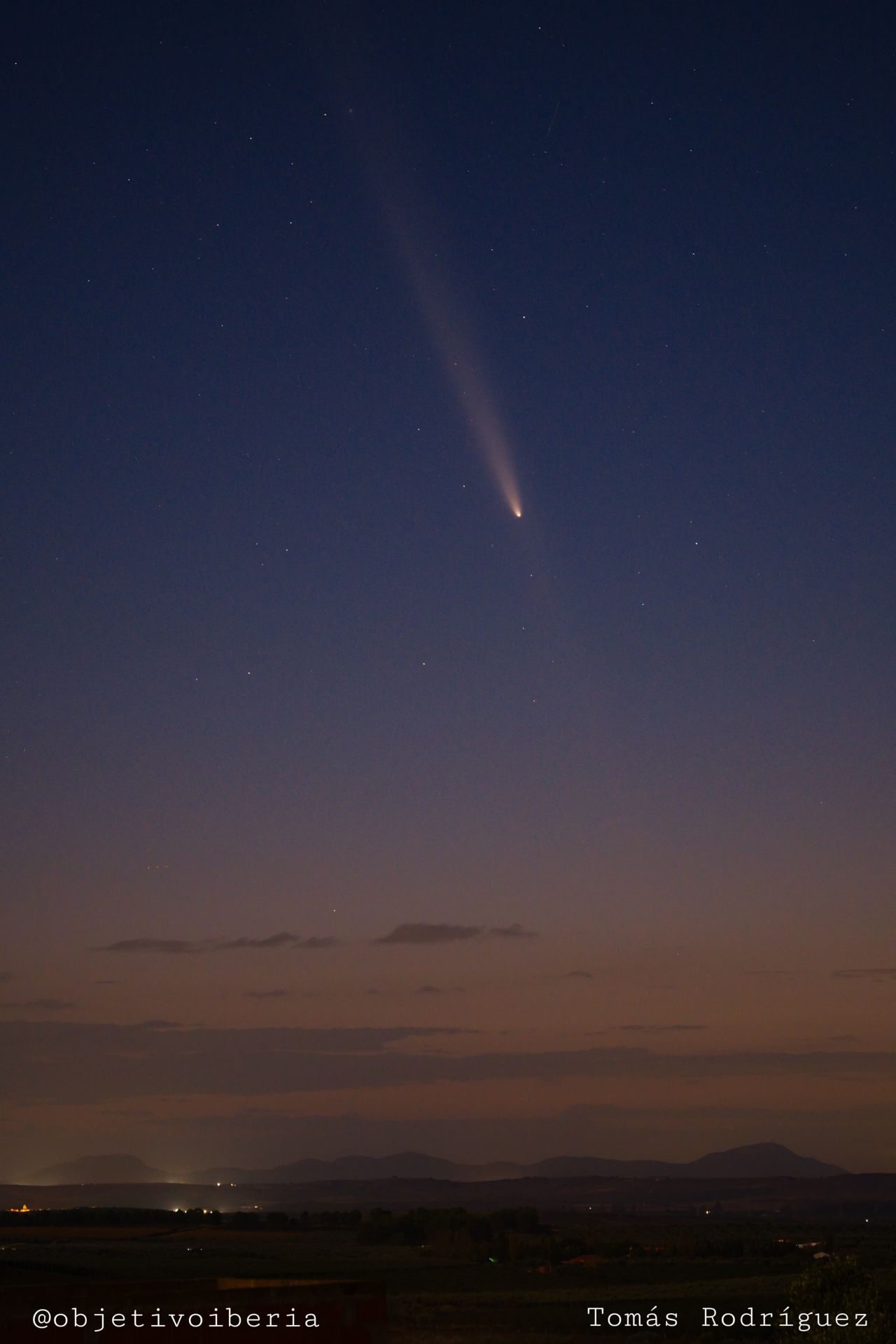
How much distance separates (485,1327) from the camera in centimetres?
3478

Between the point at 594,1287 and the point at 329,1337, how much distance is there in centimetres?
4311

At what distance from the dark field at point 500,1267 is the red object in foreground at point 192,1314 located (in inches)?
6.0

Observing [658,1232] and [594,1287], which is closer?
[594,1287]

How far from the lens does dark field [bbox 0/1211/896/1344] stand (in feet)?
118

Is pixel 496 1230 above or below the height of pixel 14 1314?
below

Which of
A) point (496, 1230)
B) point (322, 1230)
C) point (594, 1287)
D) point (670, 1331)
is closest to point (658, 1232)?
point (496, 1230)

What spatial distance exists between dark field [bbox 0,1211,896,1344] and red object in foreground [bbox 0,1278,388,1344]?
0.50ft

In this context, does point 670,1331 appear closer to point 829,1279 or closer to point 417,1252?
point 829,1279

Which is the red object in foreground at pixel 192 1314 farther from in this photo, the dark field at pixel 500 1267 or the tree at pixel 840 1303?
the tree at pixel 840 1303

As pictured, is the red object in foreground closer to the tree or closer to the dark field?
the dark field

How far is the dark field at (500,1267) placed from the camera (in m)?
36.0

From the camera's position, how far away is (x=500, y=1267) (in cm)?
6450

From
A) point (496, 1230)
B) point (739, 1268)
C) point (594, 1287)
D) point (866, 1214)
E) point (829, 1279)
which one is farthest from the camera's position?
point (866, 1214)

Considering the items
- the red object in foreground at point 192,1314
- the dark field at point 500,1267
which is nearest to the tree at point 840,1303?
the dark field at point 500,1267
